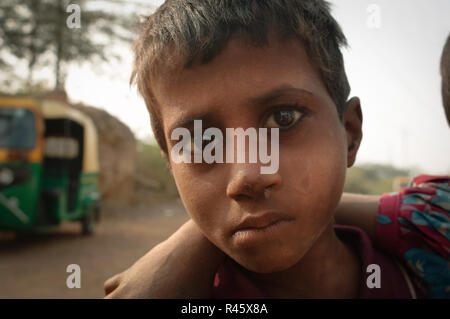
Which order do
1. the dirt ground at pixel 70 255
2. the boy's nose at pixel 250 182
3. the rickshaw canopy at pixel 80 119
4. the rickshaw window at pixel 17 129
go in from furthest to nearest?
the rickshaw canopy at pixel 80 119 → the rickshaw window at pixel 17 129 → the dirt ground at pixel 70 255 → the boy's nose at pixel 250 182

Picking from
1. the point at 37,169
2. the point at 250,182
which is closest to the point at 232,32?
the point at 250,182

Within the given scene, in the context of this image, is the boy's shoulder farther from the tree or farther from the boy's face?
the tree

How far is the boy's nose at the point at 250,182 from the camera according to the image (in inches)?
23.6

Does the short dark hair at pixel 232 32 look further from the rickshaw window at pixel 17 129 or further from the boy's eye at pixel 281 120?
the rickshaw window at pixel 17 129

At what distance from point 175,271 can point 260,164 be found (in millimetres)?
345

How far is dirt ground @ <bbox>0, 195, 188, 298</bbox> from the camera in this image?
2.90 meters

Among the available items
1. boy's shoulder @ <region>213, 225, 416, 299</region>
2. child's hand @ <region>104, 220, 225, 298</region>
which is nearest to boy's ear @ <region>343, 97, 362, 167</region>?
boy's shoulder @ <region>213, 225, 416, 299</region>

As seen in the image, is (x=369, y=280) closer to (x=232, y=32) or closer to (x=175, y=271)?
(x=175, y=271)

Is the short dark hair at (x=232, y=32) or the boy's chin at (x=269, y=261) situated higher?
the short dark hair at (x=232, y=32)

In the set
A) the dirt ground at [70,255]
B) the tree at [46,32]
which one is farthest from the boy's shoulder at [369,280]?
the tree at [46,32]

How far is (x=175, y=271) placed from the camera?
0.80 metres

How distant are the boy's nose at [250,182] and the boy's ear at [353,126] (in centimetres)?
30

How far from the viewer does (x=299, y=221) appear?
65 centimetres

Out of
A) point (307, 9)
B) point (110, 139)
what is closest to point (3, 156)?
point (307, 9)
